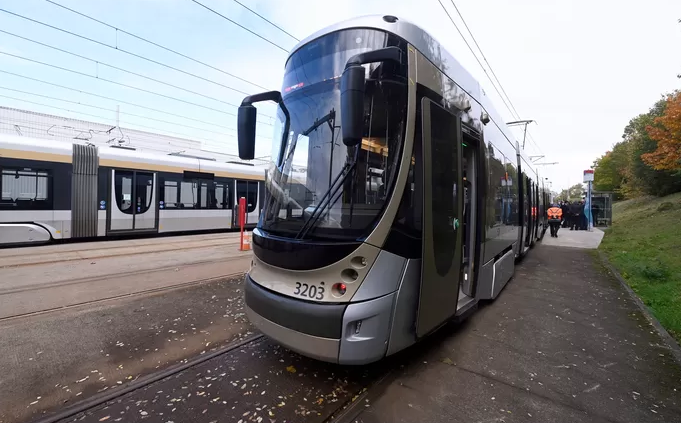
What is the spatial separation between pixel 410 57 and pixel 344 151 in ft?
3.43

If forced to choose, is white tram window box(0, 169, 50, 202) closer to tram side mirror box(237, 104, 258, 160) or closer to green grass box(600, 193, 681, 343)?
tram side mirror box(237, 104, 258, 160)

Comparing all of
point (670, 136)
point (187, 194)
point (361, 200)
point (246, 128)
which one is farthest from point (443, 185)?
point (670, 136)

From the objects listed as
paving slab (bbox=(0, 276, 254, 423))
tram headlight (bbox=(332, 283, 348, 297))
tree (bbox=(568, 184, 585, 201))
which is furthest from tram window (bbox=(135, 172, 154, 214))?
tree (bbox=(568, 184, 585, 201))

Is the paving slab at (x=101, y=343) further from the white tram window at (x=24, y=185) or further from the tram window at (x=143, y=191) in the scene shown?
the tram window at (x=143, y=191)

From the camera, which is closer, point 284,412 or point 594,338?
point 284,412

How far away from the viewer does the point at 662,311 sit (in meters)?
5.08

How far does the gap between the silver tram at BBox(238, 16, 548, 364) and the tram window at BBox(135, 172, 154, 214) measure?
11.2m

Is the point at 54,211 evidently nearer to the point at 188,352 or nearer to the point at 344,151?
the point at 188,352

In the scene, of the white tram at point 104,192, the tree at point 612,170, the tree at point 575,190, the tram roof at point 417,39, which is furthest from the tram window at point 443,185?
the tree at point 575,190

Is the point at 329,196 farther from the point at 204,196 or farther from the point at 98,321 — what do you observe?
the point at 204,196

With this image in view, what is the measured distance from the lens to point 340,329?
2590 millimetres

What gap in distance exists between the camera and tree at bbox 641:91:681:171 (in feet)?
48.4

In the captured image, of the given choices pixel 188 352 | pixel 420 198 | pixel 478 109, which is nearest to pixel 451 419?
pixel 420 198

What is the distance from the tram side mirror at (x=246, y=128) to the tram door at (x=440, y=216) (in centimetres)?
196
